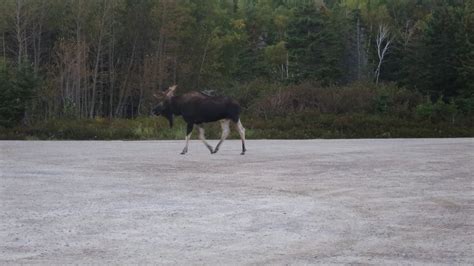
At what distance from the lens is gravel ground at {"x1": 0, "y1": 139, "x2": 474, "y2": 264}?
689 cm

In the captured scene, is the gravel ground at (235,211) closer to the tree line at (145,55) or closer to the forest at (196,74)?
the forest at (196,74)

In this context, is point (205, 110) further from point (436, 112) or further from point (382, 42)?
point (382, 42)

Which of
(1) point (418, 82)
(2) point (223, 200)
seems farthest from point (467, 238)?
(1) point (418, 82)

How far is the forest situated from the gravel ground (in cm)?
554

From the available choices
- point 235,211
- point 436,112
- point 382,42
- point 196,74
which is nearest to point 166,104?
point 235,211

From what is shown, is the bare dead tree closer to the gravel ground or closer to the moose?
the moose

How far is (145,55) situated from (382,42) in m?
30.0

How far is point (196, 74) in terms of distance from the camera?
50969 mm

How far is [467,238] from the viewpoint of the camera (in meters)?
7.61

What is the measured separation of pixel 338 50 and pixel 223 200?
161ft

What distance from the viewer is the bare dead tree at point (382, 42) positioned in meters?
61.8

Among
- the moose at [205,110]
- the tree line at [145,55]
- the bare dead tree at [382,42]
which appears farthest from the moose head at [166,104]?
the bare dead tree at [382,42]

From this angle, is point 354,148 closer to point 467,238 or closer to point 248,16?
point 467,238

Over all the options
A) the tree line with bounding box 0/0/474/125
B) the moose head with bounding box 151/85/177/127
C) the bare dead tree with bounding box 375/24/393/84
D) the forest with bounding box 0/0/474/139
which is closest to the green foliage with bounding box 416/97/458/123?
the forest with bounding box 0/0/474/139
